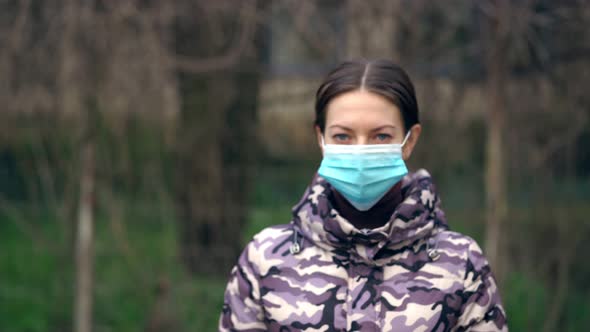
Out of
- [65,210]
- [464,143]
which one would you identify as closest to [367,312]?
[464,143]

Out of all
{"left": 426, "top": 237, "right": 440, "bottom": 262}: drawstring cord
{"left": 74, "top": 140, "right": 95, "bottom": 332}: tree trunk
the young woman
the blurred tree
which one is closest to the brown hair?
the young woman

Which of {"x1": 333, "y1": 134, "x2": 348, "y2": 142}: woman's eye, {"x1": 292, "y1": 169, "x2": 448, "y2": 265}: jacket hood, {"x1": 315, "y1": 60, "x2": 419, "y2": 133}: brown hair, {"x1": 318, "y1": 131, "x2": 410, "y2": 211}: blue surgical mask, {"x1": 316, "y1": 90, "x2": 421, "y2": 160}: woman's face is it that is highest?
{"x1": 315, "y1": 60, "x2": 419, "y2": 133}: brown hair

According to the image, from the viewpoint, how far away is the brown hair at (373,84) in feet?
7.14

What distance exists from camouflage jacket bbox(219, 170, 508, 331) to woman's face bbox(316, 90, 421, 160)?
0.17 metres

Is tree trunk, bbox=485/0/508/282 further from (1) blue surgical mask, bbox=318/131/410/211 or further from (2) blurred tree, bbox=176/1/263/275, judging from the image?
(1) blue surgical mask, bbox=318/131/410/211

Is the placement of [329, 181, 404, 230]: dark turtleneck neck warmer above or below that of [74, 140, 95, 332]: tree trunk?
above

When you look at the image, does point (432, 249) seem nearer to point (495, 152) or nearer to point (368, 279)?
point (368, 279)

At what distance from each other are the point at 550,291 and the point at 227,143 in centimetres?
191

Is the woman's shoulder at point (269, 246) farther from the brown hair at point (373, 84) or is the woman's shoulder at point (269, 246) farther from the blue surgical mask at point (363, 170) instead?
the brown hair at point (373, 84)

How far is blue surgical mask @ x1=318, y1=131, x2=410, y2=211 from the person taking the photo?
2.20 metres

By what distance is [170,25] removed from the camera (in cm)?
444

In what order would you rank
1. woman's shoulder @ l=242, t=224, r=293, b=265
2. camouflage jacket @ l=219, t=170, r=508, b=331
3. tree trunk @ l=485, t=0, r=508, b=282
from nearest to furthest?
1. camouflage jacket @ l=219, t=170, r=508, b=331
2. woman's shoulder @ l=242, t=224, r=293, b=265
3. tree trunk @ l=485, t=0, r=508, b=282

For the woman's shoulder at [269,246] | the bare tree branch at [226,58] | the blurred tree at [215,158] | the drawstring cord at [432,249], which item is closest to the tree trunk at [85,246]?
the blurred tree at [215,158]

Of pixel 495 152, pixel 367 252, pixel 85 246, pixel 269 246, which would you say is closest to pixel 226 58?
pixel 85 246
